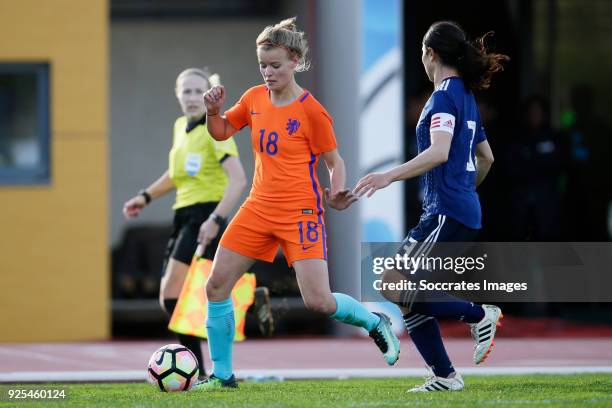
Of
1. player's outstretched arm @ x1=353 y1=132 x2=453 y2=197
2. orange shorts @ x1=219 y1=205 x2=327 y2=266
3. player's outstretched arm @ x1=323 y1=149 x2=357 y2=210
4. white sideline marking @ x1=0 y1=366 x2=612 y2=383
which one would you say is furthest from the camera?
white sideline marking @ x1=0 y1=366 x2=612 y2=383

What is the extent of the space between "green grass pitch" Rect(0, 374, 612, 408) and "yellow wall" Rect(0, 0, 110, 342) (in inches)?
159

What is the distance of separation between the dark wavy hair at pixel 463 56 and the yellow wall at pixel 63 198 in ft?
20.9

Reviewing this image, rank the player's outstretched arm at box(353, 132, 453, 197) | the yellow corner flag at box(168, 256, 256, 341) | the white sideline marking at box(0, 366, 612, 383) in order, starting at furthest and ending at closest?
the white sideline marking at box(0, 366, 612, 383)
the yellow corner flag at box(168, 256, 256, 341)
the player's outstretched arm at box(353, 132, 453, 197)

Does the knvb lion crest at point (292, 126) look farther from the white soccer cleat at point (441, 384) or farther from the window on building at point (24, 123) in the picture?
the window on building at point (24, 123)

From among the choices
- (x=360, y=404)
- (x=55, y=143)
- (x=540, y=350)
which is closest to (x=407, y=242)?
(x=360, y=404)

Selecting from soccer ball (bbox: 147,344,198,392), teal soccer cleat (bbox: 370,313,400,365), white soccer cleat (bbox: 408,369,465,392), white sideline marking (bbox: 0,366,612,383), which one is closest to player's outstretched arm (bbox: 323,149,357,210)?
teal soccer cleat (bbox: 370,313,400,365)

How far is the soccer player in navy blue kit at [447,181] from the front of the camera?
688cm

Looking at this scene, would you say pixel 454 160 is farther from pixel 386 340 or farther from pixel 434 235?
pixel 386 340

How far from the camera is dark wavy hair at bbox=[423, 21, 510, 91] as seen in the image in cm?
702

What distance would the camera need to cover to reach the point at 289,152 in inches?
281

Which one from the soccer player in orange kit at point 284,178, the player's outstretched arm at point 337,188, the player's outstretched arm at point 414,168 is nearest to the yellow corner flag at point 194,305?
the soccer player in orange kit at point 284,178

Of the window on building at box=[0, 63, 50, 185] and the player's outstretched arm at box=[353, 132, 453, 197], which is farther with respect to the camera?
the window on building at box=[0, 63, 50, 185]

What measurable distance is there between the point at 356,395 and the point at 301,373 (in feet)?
7.56

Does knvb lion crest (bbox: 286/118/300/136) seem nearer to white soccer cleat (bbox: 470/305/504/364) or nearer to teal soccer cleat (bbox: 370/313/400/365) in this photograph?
teal soccer cleat (bbox: 370/313/400/365)
